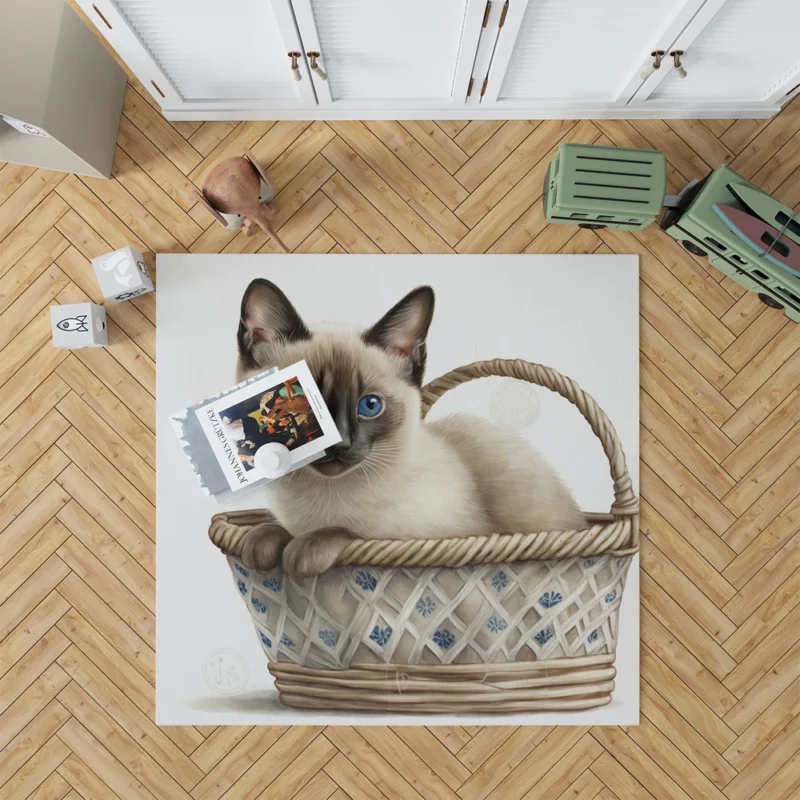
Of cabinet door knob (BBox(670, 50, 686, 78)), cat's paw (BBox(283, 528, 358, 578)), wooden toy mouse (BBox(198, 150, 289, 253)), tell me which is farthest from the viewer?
cat's paw (BBox(283, 528, 358, 578))

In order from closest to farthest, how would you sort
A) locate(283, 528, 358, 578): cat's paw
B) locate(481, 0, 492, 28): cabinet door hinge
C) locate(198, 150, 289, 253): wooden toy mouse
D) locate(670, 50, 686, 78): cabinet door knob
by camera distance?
1. locate(481, 0, 492, 28): cabinet door hinge
2. locate(670, 50, 686, 78): cabinet door knob
3. locate(198, 150, 289, 253): wooden toy mouse
4. locate(283, 528, 358, 578): cat's paw

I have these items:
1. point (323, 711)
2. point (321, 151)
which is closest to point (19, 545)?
point (323, 711)

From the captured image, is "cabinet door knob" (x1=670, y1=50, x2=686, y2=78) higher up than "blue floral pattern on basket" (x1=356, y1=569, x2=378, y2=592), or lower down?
higher up

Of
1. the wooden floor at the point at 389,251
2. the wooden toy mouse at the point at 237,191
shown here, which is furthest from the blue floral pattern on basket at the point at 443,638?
the wooden toy mouse at the point at 237,191

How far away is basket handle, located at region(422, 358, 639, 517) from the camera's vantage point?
5.19 ft

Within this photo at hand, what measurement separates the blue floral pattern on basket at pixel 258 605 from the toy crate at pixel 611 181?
3.99ft

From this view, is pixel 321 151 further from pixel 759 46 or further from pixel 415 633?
pixel 415 633

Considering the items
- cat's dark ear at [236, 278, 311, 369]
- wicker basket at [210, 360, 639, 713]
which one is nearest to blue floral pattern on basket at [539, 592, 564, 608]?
wicker basket at [210, 360, 639, 713]

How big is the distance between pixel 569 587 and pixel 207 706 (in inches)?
38.4

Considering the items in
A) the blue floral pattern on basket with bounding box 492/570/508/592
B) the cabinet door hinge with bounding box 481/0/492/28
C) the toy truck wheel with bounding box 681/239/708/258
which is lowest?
the blue floral pattern on basket with bounding box 492/570/508/592

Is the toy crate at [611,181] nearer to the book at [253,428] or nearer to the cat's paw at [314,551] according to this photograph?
the book at [253,428]

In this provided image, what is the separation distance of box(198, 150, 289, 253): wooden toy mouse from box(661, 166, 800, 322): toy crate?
100cm

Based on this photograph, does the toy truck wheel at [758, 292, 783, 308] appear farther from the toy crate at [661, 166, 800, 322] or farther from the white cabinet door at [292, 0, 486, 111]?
the white cabinet door at [292, 0, 486, 111]

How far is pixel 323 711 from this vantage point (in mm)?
1580
